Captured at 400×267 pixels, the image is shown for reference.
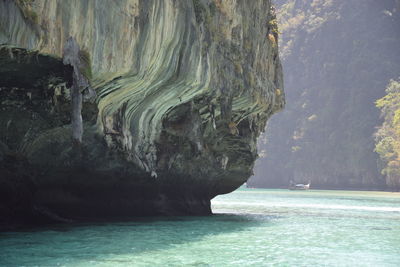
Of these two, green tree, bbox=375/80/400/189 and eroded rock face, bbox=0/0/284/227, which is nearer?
eroded rock face, bbox=0/0/284/227

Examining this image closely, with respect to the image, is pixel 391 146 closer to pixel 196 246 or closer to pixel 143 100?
pixel 143 100

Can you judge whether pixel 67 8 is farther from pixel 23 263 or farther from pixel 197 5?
pixel 197 5

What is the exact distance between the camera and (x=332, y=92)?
126 m

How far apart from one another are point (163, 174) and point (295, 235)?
767 centimetres

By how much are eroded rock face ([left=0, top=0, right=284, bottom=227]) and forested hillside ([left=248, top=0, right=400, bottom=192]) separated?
8368 cm

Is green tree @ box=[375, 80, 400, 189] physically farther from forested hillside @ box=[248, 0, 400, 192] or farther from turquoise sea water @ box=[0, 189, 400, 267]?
turquoise sea water @ box=[0, 189, 400, 267]

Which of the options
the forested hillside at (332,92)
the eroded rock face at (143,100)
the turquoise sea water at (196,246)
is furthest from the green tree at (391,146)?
the turquoise sea water at (196,246)

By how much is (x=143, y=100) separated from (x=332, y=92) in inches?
4444

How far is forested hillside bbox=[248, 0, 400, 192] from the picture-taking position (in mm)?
115812

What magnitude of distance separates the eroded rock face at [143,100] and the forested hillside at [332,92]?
275 feet

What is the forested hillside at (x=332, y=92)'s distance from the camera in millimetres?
115812

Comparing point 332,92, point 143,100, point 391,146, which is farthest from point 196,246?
point 332,92

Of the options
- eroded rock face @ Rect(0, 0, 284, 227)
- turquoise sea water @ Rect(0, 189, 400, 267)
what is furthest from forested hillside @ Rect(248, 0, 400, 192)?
turquoise sea water @ Rect(0, 189, 400, 267)

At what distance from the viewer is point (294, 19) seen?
14050 cm
